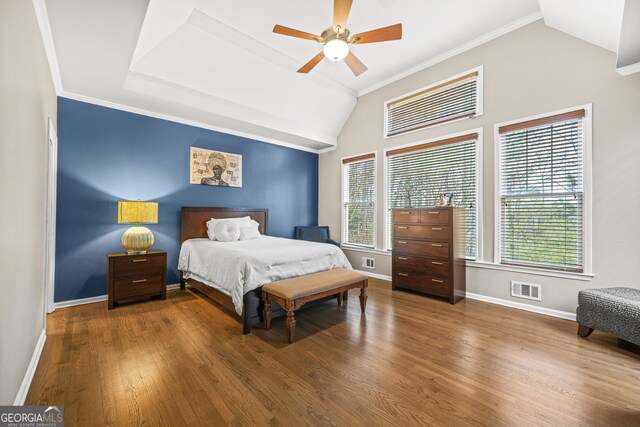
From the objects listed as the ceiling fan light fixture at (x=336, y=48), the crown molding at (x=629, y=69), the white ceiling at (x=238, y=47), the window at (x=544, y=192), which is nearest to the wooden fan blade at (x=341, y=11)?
the ceiling fan light fixture at (x=336, y=48)

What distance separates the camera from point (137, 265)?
11.3ft

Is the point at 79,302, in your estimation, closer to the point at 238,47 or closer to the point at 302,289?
the point at 302,289

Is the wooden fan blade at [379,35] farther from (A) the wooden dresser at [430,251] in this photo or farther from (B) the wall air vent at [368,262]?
(B) the wall air vent at [368,262]

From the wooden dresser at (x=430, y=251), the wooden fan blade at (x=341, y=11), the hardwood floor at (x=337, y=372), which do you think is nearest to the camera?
the hardwood floor at (x=337, y=372)

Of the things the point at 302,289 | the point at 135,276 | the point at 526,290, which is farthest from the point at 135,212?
the point at 526,290

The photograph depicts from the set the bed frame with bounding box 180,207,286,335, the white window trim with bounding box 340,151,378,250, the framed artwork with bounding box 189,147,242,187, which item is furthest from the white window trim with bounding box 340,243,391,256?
the framed artwork with bounding box 189,147,242,187

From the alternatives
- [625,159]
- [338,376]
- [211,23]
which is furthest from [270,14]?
[625,159]

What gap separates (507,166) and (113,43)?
15.3 feet

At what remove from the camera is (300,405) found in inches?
66.2

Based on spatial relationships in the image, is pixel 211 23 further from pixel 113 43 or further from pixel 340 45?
pixel 340 45

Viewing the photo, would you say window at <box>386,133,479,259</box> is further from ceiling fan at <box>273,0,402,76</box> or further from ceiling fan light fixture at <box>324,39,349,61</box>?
ceiling fan light fixture at <box>324,39,349,61</box>

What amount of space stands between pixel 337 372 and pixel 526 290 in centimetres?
278

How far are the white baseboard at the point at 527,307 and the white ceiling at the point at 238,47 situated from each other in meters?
2.93

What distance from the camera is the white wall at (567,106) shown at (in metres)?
2.74
